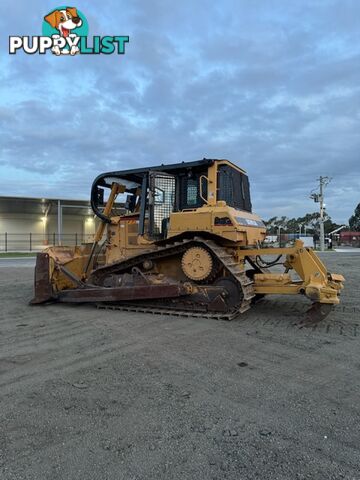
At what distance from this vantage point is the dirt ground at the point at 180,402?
264cm

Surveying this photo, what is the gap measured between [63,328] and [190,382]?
2984mm

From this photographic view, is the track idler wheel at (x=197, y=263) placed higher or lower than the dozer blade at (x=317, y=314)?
higher

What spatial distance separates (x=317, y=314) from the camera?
6.43m

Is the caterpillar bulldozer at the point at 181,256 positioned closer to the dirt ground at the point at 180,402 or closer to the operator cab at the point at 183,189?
the operator cab at the point at 183,189

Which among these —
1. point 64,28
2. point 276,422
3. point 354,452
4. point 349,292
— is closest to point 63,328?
point 276,422

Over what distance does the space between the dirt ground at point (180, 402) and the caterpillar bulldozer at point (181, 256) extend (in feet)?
2.73

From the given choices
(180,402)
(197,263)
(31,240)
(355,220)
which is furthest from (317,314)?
(355,220)

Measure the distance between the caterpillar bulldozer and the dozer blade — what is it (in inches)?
0.6

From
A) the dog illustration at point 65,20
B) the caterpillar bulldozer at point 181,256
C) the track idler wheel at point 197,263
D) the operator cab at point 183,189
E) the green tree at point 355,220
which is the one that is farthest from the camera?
the green tree at point 355,220

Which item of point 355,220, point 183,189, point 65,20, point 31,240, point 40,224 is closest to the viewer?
point 183,189

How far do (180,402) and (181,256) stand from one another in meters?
4.22

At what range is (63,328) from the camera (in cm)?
A: 629

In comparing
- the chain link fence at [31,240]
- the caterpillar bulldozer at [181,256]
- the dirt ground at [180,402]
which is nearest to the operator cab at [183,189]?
the caterpillar bulldozer at [181,256]

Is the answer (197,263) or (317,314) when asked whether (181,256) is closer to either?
(197,263)
